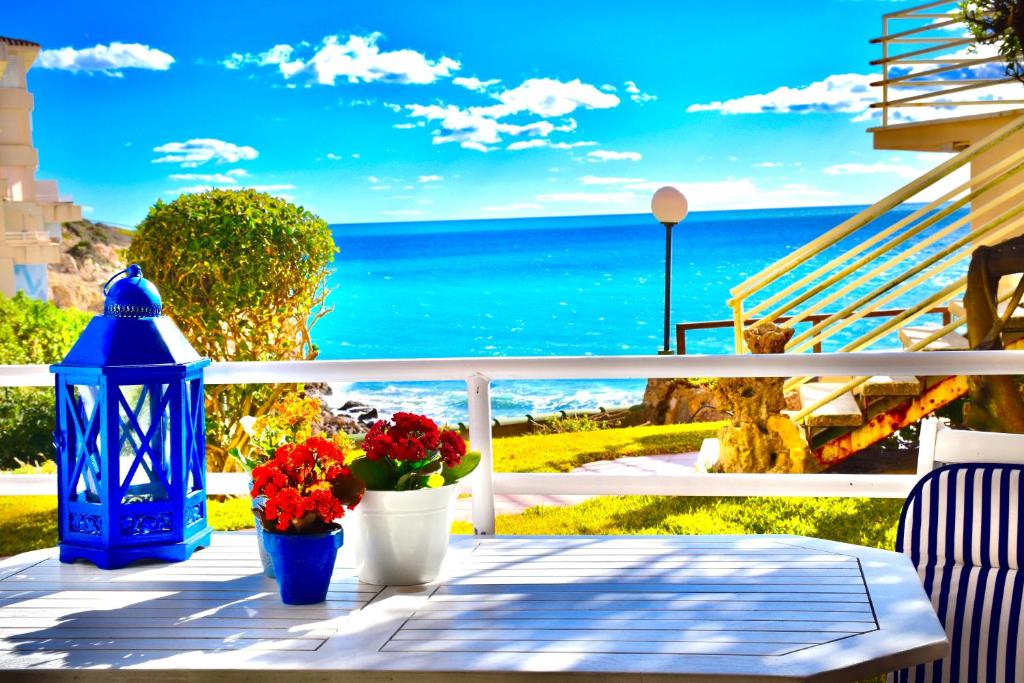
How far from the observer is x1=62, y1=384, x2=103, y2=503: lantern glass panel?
6.24ft

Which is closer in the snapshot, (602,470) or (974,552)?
(974,552)

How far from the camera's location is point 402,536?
173 cm

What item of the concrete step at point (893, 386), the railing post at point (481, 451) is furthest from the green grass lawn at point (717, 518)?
the railing post at point (481, 451)

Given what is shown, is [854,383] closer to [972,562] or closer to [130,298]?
[972,562]

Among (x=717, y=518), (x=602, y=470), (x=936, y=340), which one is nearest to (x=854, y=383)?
(x=936, y=340)

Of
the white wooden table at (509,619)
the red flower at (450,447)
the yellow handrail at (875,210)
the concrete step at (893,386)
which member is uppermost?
the yellow handrail at (875,210)

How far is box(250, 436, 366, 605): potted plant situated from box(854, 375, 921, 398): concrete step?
4.14 m

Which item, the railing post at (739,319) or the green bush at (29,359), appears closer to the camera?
the railing post at (739,319)

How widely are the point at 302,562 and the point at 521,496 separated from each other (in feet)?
12.9

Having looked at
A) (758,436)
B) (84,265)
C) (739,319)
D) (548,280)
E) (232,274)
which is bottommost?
(758,436)

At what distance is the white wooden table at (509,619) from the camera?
137cm

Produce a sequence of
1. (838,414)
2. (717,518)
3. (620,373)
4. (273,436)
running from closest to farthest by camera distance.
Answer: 1. (273,436)
2. (620,373)
3. (717,518)
4. (838,414)

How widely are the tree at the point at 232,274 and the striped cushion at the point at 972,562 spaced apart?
15.6 ft

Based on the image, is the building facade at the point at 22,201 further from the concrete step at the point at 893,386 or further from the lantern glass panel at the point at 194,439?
the lantern glass panel at the point at 194,439
